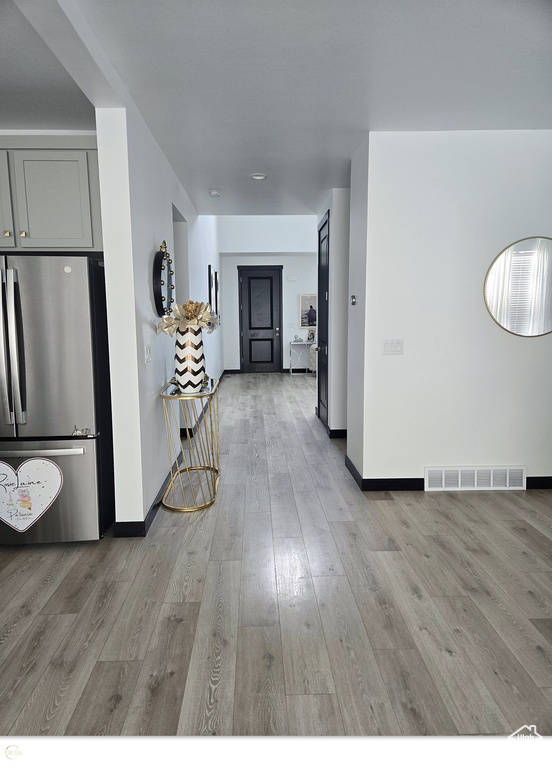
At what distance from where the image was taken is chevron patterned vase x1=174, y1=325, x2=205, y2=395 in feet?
11.5

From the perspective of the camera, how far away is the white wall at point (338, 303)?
518 centimetres

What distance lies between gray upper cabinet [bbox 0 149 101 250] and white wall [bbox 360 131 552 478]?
6.16 ft

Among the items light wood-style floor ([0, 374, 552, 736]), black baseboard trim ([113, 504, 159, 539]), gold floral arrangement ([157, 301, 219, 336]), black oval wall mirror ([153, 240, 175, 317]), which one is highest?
black oval wall mirror ([153, 240, 175, 317])

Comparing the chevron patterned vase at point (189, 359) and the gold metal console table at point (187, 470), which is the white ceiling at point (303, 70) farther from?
the gold metal console table at point (187, 470)

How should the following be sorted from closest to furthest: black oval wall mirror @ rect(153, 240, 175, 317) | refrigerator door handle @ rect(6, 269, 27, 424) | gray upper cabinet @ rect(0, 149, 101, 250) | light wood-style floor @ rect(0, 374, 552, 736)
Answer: light wood-style floor @ rect(0, 374, 552, 736) → refrigerator door handle @ rect(6, 269, 27, 424) → gray upper cabinet @ rect(0, 149, 101, 250) → black oval wall mirror @ rect(153, 240, 175, 317)

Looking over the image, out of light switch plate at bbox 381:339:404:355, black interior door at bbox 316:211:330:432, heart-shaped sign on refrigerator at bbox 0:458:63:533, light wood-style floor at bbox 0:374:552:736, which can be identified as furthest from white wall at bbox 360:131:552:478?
heart-shaped sign on refrigerator at bbox 0:458:63:533

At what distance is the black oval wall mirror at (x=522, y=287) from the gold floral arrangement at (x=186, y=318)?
199 centimetres

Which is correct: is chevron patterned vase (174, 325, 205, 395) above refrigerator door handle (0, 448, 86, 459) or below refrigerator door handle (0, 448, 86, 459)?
above

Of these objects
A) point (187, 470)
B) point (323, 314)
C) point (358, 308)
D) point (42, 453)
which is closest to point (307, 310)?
point (323, 314)

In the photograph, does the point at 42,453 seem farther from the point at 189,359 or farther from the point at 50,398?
the point at 189,359

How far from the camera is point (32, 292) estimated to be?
9.15ft

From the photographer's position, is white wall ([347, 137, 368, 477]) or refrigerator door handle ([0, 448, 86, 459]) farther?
white wall ([347, 137, 368, 477])

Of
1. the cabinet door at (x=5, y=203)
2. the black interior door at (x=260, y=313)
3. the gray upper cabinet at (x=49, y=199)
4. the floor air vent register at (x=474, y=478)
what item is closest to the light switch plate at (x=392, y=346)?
the floor air vent register at (x=474, y=478)

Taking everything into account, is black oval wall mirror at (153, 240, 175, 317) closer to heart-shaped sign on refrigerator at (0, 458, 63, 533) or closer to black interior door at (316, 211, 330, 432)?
heart-shaped sign on refrigerator at (0, 458, 63, 533)
